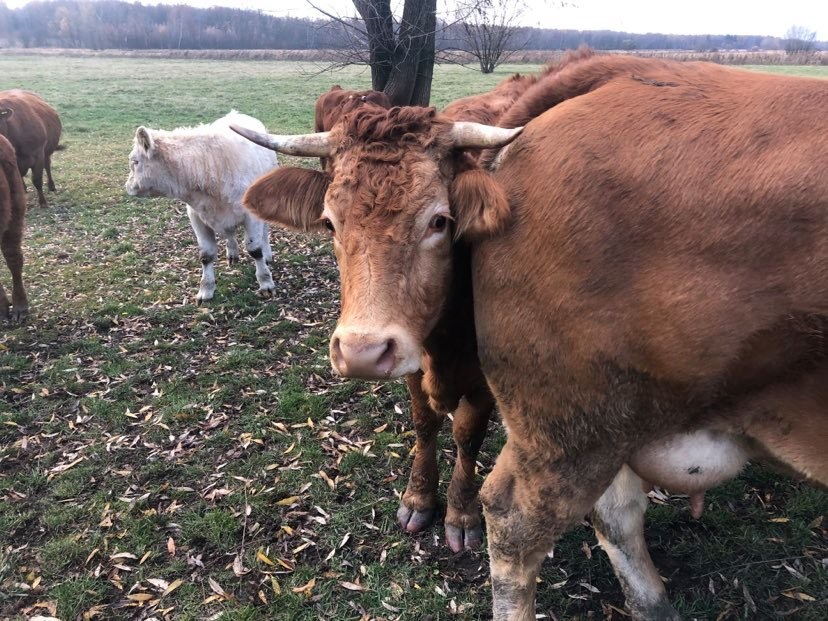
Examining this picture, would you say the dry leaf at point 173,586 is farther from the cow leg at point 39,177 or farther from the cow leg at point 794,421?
the cow leg at point 39,177

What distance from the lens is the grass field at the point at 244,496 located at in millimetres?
3334

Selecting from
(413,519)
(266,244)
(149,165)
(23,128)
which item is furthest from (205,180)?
(23,128)

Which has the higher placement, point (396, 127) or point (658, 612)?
point (396, 127)

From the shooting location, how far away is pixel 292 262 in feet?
28.9

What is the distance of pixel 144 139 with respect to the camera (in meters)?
7.26

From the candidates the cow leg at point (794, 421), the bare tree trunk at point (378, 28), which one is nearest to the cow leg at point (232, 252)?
the bare tree trunk at point (378, 28)

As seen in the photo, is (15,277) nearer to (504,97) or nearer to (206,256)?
(206,256)

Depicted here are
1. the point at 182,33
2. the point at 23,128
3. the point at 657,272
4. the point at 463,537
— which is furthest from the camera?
the point at 182,33

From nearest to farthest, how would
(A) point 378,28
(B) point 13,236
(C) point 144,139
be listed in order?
(B) point 13,236
(C) point 144,139
(A) point 378,28

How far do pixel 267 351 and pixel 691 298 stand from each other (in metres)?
5.09

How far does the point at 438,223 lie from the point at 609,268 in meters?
0.80

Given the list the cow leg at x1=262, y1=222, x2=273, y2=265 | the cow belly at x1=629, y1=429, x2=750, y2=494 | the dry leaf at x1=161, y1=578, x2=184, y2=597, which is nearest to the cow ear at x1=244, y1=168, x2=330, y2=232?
the cow belly at x1=629, y1=429, x2=750, y2=494

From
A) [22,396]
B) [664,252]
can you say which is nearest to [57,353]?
[22,396]

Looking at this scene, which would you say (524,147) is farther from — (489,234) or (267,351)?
(267,351)
